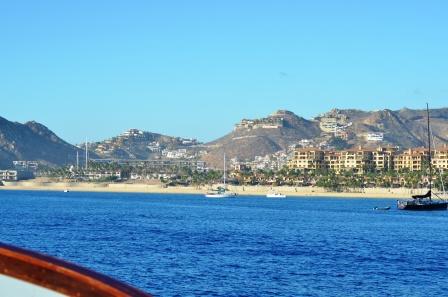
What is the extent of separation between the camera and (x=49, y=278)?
15.5 feet

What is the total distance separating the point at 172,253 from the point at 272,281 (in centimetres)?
1383

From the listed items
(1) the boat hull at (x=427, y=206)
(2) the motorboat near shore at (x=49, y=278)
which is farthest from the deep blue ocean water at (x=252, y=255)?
(1) the boat hull at (x=427, y=206)

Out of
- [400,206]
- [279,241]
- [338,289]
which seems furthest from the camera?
[400,206]

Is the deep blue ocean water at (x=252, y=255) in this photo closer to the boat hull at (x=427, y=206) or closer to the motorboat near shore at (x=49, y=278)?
the motorboat near shore at (x=49, y=278)

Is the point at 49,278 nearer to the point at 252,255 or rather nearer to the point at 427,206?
the point at 252,255

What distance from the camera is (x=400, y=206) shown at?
133625mm

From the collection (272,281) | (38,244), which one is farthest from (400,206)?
(272,281)

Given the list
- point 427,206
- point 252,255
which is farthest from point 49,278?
point 427,206

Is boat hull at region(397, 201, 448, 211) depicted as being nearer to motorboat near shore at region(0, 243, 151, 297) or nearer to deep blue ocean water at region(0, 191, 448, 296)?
deep blue ocean water at region(0, 191, 448, 296)

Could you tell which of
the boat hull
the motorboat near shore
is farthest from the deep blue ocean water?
the boat hull

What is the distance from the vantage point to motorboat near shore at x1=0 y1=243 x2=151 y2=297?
4.71 metres

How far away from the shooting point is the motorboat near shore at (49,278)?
4711 millimetres

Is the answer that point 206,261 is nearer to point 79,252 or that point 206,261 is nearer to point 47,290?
point 79,252

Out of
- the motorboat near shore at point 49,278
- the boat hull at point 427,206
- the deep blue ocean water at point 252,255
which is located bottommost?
the deep blue ocean water at point 252,255
